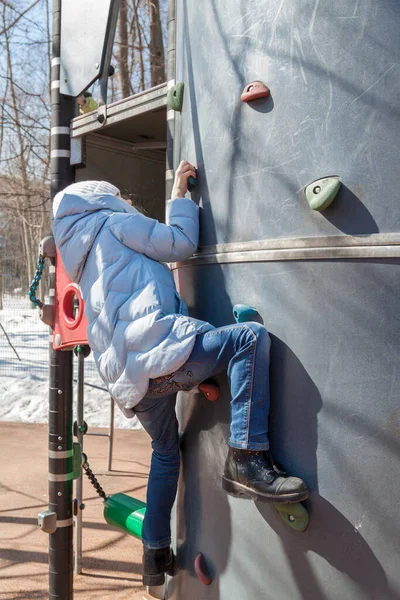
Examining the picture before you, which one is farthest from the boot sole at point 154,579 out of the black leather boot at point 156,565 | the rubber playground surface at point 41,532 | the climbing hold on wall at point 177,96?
the climbing hold on wall at point 177,96

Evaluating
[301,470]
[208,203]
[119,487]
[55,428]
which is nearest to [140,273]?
[208,203]

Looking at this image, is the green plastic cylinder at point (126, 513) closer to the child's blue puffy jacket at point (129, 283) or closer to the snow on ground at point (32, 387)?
the child's blue puffy jacket at point (129, 283)

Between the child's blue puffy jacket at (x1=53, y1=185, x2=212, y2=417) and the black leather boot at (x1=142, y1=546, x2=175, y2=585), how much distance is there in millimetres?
691

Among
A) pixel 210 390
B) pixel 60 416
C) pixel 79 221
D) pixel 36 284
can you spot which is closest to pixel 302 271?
pixel 210 390

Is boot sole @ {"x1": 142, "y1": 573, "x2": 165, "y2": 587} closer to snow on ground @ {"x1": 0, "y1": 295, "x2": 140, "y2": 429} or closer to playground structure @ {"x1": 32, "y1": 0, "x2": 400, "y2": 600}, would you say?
playground structure @ {"x1": 32, "y1": 0, "x2": 400, "y2": 600}

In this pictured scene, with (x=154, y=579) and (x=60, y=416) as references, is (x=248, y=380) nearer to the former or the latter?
(x=154, y=579)

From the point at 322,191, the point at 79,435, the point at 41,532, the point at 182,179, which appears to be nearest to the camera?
the point at 322,191

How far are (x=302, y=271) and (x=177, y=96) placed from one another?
1.21 m

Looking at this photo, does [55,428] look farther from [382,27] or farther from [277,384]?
[382,27]

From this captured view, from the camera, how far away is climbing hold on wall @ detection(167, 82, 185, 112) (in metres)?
3.15

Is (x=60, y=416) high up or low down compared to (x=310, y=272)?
down

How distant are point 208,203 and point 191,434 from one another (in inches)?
41.9

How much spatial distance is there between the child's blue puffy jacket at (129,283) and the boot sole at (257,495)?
507 mm

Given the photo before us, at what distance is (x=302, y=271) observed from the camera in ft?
8.21
